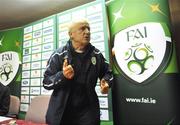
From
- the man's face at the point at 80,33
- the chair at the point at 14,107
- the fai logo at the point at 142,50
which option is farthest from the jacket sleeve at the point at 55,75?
the chair at the point at 14,107

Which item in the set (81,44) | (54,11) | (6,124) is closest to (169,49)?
(81,44)

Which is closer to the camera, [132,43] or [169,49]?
[169,49]

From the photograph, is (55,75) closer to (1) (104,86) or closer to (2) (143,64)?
(1) (104,86)

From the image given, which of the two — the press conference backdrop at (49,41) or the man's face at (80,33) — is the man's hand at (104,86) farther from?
the press conference backdrop at (49,41)

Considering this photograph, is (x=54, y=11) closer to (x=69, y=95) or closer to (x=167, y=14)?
(x=167, y=14)

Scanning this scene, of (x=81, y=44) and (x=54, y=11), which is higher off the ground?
Answer: (x=54, y=11)

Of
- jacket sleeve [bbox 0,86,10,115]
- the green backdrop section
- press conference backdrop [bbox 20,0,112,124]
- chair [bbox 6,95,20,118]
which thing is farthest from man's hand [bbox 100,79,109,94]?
the green backdrop section

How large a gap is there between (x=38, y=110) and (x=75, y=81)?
66 centimetres

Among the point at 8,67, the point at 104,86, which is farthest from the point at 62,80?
the point at 8,67

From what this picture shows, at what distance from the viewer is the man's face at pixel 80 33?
3.54 ft

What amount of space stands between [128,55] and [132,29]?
216 mm

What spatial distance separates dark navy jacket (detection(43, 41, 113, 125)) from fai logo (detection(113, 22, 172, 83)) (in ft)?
1.58

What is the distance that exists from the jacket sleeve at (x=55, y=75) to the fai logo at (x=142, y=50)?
2.37 ft

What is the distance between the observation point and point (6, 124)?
913 mm
